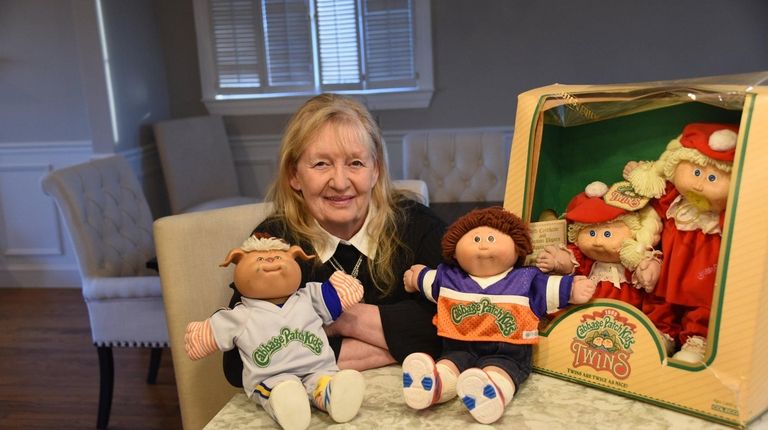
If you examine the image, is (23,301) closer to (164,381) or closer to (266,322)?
(164,381)

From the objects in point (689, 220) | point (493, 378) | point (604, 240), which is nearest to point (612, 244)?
point (604, 240)

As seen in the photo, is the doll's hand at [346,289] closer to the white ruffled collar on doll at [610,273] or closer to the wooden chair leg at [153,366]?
the white ruffled collar on doll at [610,273]

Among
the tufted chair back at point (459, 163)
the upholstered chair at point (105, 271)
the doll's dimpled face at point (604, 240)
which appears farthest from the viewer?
the tufted chair back at point (459, 163)

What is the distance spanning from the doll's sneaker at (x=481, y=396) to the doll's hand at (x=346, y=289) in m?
0.23

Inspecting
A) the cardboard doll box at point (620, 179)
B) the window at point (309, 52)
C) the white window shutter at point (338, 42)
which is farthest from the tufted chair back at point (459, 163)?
the cardboard doll box at point (620, 179)

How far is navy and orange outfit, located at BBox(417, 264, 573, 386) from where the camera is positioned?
1.00 meters

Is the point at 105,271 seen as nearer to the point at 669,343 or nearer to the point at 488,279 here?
the point at 488,279

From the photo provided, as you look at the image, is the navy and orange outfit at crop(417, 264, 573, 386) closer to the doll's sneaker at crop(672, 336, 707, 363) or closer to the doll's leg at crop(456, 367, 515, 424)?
the doll's leg at crop(456, 367, 515, 424)

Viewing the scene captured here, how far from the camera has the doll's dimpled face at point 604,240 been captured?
1.06m

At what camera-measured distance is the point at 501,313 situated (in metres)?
1.01

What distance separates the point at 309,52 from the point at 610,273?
3459 millimetres

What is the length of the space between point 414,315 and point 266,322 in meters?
0.27

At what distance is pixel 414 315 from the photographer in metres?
1.17

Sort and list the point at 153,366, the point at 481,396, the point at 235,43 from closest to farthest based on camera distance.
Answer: the point at 481,396 → the point at 153,366 → the point at 235,43
